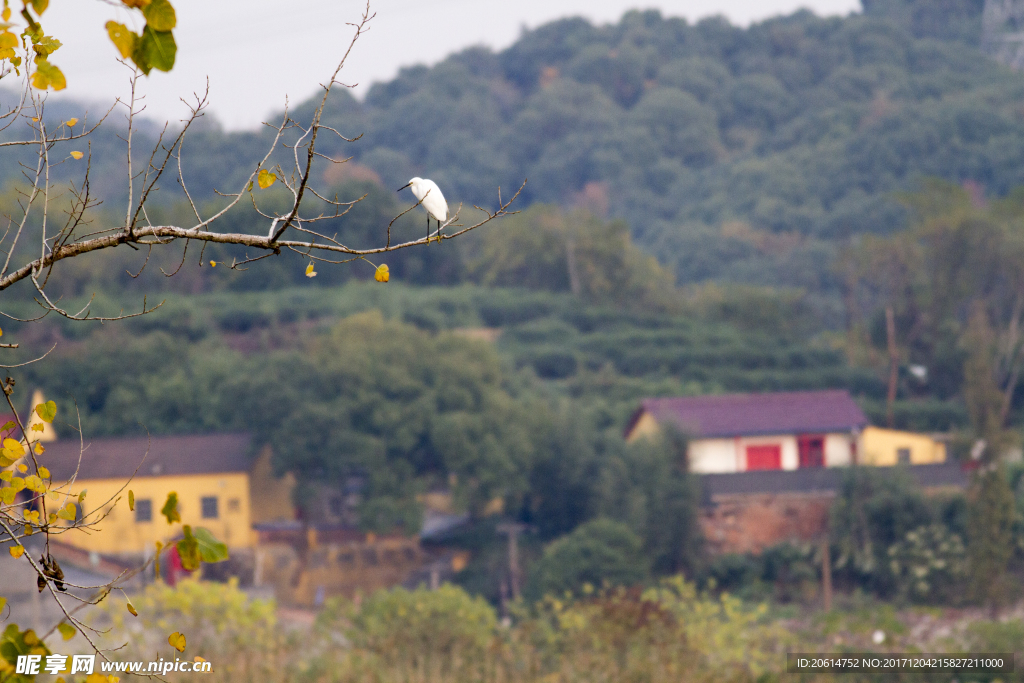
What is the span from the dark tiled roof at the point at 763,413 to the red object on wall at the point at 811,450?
1.22 ft

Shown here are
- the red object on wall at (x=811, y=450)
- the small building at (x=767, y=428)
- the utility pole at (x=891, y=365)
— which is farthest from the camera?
the utility pole at (x=891, y=365)

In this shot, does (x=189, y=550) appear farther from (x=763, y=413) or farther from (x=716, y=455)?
(x=763, y=413)

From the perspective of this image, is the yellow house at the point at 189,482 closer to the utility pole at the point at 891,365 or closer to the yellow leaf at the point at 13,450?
→ the utility pole at the point at 891,365

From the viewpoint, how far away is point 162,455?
18.9 meters

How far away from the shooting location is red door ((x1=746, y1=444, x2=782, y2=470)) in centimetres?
1964

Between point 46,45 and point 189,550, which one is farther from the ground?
point 46,45

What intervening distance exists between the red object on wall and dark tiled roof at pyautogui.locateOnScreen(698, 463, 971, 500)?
58.6 inches

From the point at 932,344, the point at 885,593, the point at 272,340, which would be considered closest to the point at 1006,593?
the point at 885,593

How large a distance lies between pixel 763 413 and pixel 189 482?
1024 centimetres

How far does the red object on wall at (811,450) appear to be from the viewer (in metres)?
19.8

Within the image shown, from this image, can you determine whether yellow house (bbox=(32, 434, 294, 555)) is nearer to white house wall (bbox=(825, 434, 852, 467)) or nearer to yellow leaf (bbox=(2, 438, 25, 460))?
white house wall (bbox=(825, 434, 852, 467))

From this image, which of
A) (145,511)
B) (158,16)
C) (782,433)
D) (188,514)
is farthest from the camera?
(782,433)

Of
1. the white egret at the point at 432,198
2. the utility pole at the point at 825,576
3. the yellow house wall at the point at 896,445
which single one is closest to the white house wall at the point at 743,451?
the yellow house wall at the point at 896,445

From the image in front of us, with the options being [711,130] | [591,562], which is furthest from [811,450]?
[711,130]
